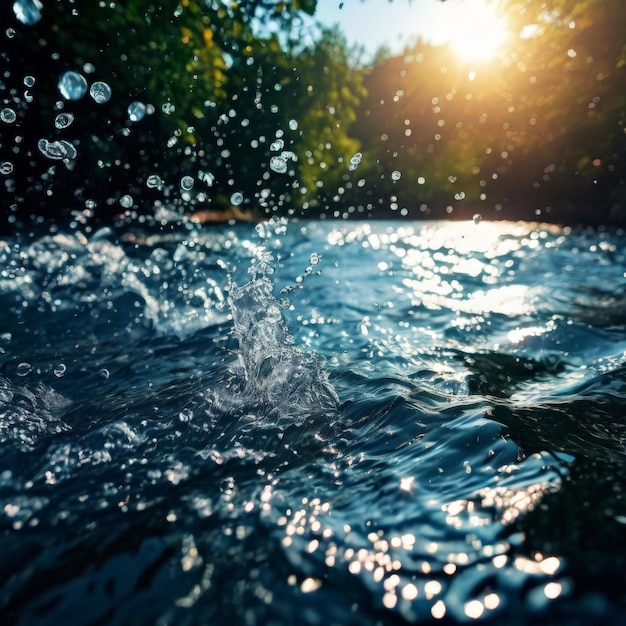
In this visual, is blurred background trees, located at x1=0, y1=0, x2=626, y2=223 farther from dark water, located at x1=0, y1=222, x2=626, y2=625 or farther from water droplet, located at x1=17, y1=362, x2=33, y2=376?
water droplet, located at x1=17, y1=362, x2=33, y2=376

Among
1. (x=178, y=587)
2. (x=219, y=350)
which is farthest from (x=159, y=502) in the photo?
(x=219, y=350)

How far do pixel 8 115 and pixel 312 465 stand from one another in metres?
11.8

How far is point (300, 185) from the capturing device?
20.7 meters

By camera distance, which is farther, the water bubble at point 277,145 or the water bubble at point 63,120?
the water bubble at point 277,145

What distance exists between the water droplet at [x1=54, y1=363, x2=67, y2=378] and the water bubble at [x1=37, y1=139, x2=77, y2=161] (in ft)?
24.6

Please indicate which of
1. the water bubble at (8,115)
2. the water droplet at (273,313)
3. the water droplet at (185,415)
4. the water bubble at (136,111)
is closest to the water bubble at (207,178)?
the water bubble at (136,111)

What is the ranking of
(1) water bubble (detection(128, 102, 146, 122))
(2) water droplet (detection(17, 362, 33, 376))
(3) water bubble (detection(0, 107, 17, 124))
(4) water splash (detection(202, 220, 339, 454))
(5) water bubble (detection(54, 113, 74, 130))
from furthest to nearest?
(1) water bubble (detection(128, 102, 146, 122)) → (3) water bubble (detection(0, 107, 17, 124)) → (5) water bubble (detection(54, 113, 74, 130)) → (2) water droplet (detection(17, 362, 33, 376)) → (4) water splash (detection(202, 220, 339, 454))

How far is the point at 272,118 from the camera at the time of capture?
65.3 feet

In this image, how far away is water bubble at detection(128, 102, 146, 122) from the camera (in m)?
11.4

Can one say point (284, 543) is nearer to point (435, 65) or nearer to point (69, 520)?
point (69, 520)

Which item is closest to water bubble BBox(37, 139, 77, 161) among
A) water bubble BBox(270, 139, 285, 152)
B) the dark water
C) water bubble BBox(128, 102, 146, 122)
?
water bubble BBox(128, 102, 146, 122)

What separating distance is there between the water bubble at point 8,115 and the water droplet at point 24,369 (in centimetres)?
898

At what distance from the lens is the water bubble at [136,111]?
11.4m

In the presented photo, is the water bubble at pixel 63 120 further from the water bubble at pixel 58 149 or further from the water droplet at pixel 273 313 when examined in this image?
the water droplet at pixel 273 313
